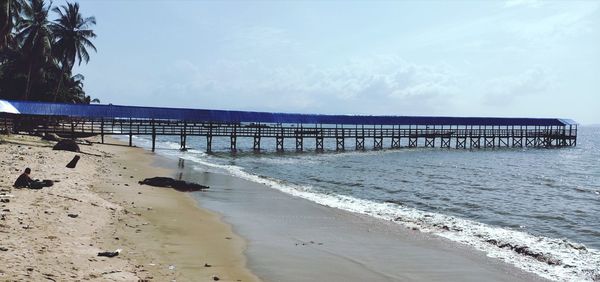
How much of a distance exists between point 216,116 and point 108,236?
42.6 meters

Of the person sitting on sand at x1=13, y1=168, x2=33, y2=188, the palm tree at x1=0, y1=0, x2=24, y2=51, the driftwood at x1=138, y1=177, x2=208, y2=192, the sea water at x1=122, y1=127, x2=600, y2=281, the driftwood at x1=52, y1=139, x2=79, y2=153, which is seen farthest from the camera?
the driftwood at x1=52, y1=139, x2=79, y2=153

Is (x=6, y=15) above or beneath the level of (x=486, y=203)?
above

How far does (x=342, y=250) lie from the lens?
34.6 ft

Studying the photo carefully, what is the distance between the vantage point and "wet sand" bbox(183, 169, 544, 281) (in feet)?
29.1

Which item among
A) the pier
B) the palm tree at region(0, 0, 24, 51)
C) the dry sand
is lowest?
the dry sand

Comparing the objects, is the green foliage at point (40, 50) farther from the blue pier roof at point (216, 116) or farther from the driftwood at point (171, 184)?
the driftwood at point (171, 184)

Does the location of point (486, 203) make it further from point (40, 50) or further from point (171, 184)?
point (40, 50)

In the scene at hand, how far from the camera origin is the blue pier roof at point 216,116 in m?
41.8

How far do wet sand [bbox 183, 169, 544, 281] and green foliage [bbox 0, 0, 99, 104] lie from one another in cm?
2436

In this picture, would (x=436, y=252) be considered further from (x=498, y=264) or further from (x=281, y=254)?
(x=281, y=254)

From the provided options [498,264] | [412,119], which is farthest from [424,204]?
[412,119]

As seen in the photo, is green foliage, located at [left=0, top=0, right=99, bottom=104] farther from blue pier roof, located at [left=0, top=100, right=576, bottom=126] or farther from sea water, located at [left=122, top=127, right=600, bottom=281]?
sea water, located at [left=122, top=127, right=600, bottom=281]

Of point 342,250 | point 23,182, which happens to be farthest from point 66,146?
point 342,250

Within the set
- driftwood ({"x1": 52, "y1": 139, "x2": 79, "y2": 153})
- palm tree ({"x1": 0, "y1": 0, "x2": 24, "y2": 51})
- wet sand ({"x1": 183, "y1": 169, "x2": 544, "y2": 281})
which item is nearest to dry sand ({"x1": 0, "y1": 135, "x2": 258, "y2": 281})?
wet sand ({"x1": 183, "y1": 169, "x2": 544, "y2": 281})
